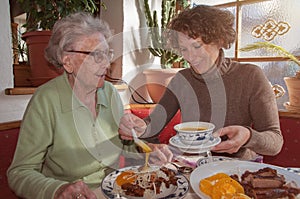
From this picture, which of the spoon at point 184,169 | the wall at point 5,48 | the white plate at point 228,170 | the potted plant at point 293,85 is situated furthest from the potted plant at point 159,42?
the white plate at point 228,170

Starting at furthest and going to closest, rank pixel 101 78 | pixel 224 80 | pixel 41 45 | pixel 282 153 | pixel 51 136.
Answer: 1. pixel 282 153
2. pixel 41 45
3. pixel 224 80
4. pixel 101 78
5. pixel 51 136

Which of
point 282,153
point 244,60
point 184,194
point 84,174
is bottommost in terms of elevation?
point 282,153

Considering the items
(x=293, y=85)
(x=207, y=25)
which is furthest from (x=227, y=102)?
(x=293, y=85)

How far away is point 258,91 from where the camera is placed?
46.8 inches

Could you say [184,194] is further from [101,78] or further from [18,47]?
[18,47]

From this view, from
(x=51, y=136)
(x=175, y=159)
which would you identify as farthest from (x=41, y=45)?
(x=175, y=159)

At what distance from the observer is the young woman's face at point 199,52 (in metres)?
1.27

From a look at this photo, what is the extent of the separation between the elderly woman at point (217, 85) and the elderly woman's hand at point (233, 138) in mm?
240

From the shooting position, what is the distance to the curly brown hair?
4.14 feet

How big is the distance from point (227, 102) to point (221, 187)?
77 centimetres

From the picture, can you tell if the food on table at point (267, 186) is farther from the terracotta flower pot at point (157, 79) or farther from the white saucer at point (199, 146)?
the terracotta flower pot at point (157, 79)

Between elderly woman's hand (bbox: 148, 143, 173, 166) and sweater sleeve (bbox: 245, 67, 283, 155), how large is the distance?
29cm

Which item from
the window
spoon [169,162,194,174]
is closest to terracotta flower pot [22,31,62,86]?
spoon [169,162,194,174]

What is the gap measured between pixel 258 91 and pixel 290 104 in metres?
0.57
